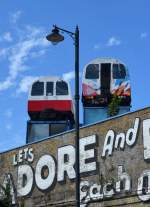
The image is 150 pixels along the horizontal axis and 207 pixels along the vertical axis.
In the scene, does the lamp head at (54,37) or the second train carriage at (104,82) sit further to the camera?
the second train carriage at (104,82)

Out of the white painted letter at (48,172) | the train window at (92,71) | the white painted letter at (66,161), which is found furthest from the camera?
the train window at (92,71)

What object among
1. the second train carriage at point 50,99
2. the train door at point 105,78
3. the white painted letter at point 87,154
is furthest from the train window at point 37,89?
the white painted letter at point 87,154

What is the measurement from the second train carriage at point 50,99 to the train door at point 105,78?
147 inches

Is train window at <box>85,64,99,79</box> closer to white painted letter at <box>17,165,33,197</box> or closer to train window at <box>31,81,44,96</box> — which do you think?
train window at <box>31,81,44,96</box>

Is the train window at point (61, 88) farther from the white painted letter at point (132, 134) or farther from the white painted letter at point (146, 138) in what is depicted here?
the white painted letter at point (146, 138)

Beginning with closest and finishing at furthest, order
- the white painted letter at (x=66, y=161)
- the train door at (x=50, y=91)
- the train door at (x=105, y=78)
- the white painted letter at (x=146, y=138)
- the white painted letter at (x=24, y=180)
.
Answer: the white painted letter at (x=146, y=138) < the white painted letter at (x=66, y=161) < the white painted letter at (x=24, y=180) < the train door at (x=105, y=78) < the train door at (x=50, y=91)

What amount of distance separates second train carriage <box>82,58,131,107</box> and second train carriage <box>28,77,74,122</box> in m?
2.71

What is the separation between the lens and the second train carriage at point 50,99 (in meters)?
Result: 56.9

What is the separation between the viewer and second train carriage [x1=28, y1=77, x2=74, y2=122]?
5694cm

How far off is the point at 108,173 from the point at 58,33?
35.5ft

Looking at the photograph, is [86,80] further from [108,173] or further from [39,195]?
[108,173]

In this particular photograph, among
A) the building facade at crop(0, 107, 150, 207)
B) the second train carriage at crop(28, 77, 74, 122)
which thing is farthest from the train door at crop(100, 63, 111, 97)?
the building facade at crop(0, 107, 150, 207)

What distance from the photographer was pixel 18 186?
3656cm

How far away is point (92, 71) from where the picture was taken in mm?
55969
